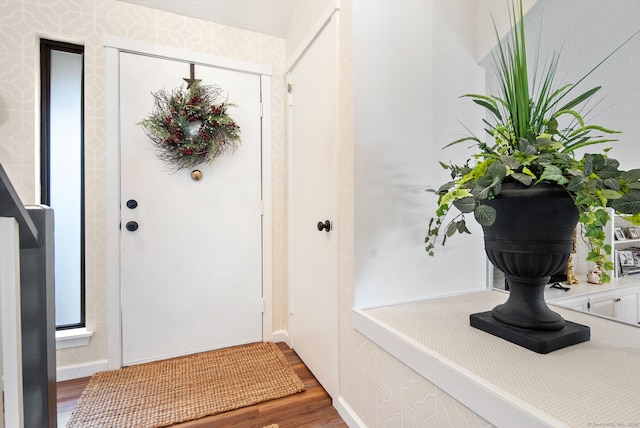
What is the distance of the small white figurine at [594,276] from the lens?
3.84ft

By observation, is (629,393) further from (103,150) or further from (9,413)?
(103,150)

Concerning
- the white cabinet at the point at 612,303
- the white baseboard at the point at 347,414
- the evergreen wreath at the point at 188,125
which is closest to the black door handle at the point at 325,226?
the white baseboard at the point at 347,414

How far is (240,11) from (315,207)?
1.42 meters

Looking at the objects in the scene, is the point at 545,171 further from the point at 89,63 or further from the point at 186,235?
the point at 89,63

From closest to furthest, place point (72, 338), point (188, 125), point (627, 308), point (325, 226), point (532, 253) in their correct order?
point (532, 253) < point (627, 308) < point (325, 226) < point (72, 338) < point (188, 125)

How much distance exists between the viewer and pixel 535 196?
2.86 ft

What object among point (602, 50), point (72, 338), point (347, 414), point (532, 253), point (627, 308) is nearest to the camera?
point (532, 253)

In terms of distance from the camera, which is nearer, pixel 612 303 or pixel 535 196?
pixel 535 196

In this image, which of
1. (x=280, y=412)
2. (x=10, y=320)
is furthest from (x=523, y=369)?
(x=10, y=320)

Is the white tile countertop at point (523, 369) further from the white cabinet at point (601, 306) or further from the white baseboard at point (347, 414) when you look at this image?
the white baseboard at point (347, 414)

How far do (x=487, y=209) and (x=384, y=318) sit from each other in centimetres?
59

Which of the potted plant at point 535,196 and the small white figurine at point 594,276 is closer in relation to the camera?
the potted plant at point 535,196

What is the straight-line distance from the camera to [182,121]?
6.41 feet

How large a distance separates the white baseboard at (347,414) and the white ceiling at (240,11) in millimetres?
2326
